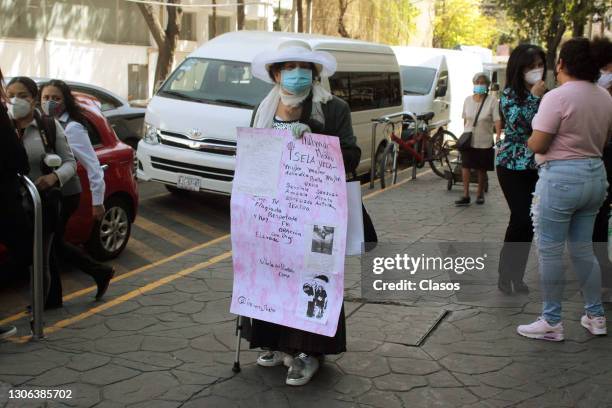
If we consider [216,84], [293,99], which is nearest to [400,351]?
[293,99]

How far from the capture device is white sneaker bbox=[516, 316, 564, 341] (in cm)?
468

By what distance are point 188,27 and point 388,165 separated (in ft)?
64.7

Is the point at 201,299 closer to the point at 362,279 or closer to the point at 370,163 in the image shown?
the point at 362,279

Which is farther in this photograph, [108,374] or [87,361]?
[87,361]

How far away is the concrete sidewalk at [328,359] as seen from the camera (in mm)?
3984

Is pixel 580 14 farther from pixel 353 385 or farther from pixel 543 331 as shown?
pixel 353 385

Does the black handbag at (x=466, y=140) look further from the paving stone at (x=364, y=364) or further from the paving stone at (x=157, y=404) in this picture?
the paving stone at (x=157, y=404)

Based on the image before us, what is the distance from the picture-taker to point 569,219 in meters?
4.57

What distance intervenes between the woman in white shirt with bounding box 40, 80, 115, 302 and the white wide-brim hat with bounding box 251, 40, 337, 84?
1954mm

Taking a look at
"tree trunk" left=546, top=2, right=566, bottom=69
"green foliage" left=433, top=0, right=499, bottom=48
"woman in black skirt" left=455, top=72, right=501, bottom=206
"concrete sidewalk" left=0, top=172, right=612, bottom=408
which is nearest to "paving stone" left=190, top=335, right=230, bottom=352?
"concrete sidewalk" left=0, top=172, right=612, bottom=408

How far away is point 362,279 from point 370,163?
6199mm

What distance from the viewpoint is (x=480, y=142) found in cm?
969

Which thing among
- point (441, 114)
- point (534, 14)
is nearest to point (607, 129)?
point (441, 114)

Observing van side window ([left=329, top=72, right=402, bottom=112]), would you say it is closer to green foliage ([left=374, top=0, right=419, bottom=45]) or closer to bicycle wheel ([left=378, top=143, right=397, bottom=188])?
bicycle wheel ([left=378, top=143, right=397, bottom=188])
